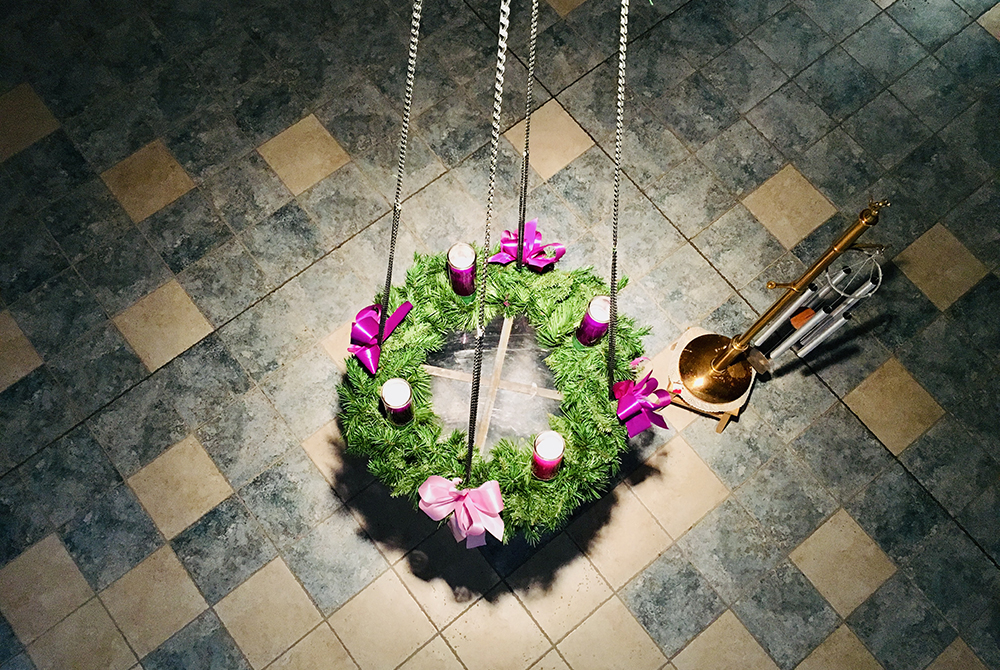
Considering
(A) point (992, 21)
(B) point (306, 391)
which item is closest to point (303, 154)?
(B) point (306, 391)

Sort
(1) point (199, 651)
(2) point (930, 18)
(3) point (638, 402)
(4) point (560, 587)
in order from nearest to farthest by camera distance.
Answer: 1. (3) point (638, 402)
2. (1) point (199, 651)
3. (4) point (560, 587)
4. (2) point (930, 18)

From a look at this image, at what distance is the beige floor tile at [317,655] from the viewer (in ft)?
13.9

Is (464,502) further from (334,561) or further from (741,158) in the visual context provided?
(741,158)

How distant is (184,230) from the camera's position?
487 cm

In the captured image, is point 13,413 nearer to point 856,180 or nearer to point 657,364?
point 657,364

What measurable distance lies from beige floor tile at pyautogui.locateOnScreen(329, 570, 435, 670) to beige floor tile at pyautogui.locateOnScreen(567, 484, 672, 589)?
920 mm

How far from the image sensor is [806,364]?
4.68 meters

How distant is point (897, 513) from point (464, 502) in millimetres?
2697

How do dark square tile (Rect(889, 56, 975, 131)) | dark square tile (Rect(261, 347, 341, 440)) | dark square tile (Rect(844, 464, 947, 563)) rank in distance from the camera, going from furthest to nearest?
dark square tile (Rect(889, 56, 975, 131))
dark square tile (Rect(261, 347, 341, 440))
dark square tile (Rect(844, 464, 947, 563))

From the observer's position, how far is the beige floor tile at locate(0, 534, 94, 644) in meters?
4.27

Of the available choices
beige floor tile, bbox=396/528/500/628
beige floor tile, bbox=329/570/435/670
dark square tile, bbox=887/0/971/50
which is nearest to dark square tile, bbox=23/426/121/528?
beige floor tile, bbox=329/570/435/670

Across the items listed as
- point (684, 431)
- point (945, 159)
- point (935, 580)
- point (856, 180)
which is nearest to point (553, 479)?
point (684, 431)

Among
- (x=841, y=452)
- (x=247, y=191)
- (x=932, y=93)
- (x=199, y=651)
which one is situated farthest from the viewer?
(x=932, y=93)

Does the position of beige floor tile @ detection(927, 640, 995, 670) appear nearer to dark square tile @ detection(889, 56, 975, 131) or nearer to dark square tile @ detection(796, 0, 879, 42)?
dark square tile @ detection(889, 56, 975, 131)
